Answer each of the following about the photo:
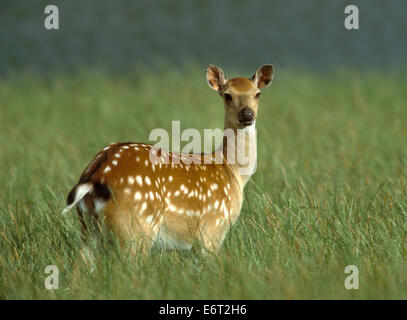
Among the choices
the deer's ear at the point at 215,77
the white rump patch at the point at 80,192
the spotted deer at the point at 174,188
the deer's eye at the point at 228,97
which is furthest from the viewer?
the deer's ear at the point at 215,77

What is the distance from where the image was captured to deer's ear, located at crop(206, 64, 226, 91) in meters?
5.86

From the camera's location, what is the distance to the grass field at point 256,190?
449cm

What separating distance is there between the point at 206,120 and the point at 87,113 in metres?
2.38

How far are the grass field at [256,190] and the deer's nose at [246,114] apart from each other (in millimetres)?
728

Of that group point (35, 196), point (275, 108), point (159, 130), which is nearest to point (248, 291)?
point (35, 196)

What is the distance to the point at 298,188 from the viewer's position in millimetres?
6293

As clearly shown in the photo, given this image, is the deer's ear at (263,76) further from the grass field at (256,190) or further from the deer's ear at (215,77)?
the grass field at (256,190)

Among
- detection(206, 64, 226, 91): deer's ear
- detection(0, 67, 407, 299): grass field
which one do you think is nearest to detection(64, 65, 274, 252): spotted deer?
detection(206, 64, 226, 91): deer's ear

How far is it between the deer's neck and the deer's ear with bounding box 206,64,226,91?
404 millimetres

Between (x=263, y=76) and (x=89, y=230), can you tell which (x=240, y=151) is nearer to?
(x=263, y=76)

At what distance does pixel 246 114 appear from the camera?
5395mm

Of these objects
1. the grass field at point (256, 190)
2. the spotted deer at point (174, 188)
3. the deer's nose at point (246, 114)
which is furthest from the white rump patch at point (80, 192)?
the deer's nose at point (246, 114)
